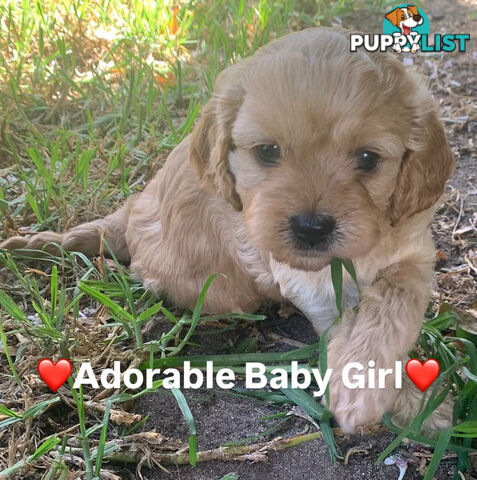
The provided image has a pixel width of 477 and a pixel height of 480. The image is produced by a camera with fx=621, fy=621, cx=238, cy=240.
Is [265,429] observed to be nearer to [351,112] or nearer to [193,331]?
[193,331]

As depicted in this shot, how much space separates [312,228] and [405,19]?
1.85m

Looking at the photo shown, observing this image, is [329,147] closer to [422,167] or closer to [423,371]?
[422,167]

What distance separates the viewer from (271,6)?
3.97 metres

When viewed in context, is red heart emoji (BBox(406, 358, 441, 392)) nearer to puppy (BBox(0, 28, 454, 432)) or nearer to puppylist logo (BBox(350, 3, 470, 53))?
puppy (BBox(0, 28, 454, 432))

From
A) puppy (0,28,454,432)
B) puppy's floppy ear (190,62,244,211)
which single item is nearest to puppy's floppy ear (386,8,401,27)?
puppy (0,28,454,432)

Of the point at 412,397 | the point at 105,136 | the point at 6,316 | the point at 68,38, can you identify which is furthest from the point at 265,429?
the point at 68,38

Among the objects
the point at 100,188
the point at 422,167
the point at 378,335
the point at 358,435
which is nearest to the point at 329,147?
the point at 422,167

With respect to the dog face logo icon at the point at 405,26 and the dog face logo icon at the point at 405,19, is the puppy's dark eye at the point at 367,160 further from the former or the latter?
the dog face logo icon at the point at 405,19

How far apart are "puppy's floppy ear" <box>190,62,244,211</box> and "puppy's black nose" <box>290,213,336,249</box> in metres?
0.46

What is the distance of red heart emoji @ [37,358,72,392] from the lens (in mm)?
2258

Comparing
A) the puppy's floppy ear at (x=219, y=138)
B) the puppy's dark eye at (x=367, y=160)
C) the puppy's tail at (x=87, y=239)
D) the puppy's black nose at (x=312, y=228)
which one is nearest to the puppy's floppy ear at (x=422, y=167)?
the puppy's dark eye at (x=367, y=160)

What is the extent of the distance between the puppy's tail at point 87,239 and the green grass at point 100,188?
0.06 metres

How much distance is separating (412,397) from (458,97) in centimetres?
246

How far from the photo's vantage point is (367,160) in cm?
201
